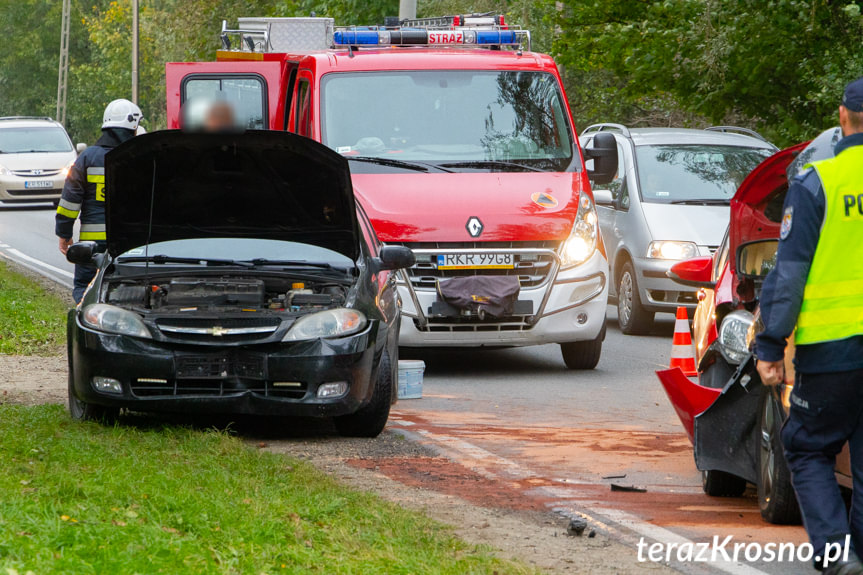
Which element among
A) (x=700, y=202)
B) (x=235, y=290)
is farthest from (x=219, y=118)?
(x=700, y=202)

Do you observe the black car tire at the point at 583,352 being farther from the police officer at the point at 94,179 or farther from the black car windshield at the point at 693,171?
the police officer at the point at 94,179

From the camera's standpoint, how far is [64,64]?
72125mm

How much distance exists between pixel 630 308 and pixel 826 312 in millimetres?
9732

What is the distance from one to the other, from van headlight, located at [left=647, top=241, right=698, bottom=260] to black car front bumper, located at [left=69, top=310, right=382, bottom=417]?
21.0 feet

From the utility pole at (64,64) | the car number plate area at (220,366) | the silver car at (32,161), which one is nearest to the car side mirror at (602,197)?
the car number plate area at (220,366)

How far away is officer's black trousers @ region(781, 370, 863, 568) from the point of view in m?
Result: 4.82

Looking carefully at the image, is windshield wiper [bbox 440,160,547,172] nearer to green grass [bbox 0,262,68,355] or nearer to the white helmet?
the white helmet

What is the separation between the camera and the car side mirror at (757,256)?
6.65 meters

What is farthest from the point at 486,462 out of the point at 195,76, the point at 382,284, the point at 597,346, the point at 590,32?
the point at 590,32

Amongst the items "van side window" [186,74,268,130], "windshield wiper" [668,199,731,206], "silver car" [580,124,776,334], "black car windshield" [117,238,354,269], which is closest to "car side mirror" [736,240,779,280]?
"black car windshield" [117,238,354,269]

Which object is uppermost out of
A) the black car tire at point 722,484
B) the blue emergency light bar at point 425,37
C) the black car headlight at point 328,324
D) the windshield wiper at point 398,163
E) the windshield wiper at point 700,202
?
the blue emergency light bar at point 425,37

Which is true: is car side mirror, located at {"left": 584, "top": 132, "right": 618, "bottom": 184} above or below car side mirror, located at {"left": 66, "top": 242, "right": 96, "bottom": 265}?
above

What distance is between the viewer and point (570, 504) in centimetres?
657

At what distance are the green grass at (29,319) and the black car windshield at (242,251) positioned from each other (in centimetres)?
386
